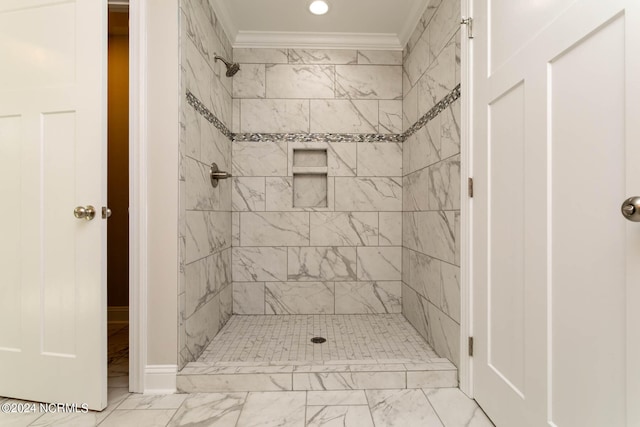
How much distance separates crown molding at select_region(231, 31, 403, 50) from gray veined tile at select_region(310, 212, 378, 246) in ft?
4.61

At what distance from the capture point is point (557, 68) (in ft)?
3.33

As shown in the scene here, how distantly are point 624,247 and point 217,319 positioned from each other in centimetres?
219

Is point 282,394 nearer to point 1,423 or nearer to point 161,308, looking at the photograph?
point 161,308

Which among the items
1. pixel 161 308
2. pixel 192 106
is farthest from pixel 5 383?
pixel 192 106

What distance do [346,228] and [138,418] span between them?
1.84m

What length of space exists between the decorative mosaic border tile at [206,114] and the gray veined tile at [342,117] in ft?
2.30

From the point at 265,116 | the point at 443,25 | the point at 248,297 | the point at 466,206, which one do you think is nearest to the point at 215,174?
the point at 265,116

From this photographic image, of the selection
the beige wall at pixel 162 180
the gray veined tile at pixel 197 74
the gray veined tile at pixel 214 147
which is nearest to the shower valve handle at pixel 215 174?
the gray veined tile at pixel 214 147

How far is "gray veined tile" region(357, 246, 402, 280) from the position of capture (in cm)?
274

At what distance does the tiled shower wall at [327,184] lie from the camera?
2.71 meters

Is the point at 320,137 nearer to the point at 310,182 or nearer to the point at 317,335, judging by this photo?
the point at 310,182

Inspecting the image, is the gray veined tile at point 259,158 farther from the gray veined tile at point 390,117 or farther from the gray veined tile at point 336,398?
the gray veined tile at point 336,398

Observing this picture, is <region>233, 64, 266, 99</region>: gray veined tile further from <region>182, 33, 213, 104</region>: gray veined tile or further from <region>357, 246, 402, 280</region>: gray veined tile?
<region>357, 246, 402, 280</region>: gray veined tile

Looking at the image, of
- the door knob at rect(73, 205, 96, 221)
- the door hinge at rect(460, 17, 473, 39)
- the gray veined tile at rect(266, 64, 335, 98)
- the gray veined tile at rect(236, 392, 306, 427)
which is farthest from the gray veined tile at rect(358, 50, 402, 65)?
the gray veined tile at rect(236, 392, 306, 427)
